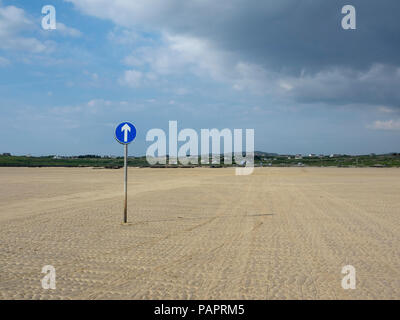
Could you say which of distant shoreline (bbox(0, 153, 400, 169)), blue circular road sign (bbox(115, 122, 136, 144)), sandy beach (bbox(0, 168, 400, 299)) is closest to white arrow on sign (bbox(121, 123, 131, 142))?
blue circular road sign (bbox(115, 122, 136, 144))

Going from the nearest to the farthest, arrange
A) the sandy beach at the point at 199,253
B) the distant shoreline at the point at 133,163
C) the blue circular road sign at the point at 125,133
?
the sandy beach at the point at 199,253, the blue circular road sign at the point at 125,133, the distant shoreline at the point at 133,163

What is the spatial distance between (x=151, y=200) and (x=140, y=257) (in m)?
10.4

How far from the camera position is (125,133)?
35.6ft

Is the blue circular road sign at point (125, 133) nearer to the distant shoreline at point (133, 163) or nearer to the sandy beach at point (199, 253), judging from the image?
the sandy beach at point (199, 253)

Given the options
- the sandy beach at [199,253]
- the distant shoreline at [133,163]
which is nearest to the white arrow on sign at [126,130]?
the sandy beach at [199,253]

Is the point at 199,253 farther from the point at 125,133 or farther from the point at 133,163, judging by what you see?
the point at 133,163

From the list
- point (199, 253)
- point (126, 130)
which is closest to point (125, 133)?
point (126, 130)

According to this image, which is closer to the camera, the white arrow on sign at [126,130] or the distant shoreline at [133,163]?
the white arrow on sign at [126,130]

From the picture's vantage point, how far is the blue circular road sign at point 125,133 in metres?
10.8

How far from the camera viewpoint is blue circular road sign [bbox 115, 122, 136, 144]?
10.8 metres
